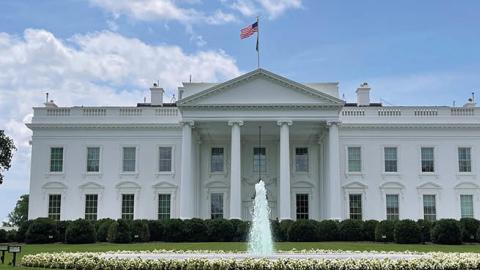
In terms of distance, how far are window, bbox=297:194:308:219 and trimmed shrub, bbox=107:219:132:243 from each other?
1577cm

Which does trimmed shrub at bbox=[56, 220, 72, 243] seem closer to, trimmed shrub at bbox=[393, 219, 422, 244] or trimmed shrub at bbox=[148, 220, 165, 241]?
trimmed shrub at bbox=[148, 220, 165, 241]

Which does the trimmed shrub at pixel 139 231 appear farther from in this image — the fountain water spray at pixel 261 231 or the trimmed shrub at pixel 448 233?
the trimmed shrub at pixel 448 233

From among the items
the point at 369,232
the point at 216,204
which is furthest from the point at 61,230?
the point at 369,232

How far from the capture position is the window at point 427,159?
151 ft

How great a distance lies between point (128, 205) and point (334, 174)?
1492cm

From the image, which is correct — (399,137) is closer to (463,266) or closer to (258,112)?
(258,112)

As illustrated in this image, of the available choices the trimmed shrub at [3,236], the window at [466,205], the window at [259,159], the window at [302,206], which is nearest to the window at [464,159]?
the window at [466,205]

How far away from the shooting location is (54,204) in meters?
46.0

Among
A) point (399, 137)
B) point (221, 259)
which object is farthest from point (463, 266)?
point (399, 137)

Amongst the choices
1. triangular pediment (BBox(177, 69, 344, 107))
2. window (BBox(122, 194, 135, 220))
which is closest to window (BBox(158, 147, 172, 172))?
window (BBox(122, 194, 135, 220))

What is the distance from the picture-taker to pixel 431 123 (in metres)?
46.0

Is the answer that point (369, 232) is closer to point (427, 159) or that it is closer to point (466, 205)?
point (427, 159)

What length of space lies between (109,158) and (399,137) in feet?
68.5

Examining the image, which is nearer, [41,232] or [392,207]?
[41,232]
